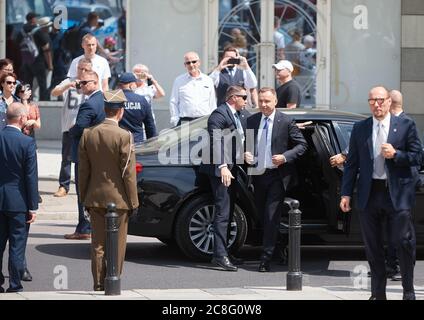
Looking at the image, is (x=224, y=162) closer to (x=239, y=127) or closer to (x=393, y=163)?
(x=239, y=127)

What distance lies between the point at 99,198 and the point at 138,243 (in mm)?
3505

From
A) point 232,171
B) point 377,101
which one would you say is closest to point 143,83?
point 232,171

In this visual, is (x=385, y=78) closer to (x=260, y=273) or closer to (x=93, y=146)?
(x=260, y=273)

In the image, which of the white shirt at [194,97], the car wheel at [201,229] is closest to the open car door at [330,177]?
the car wheel at [201,229]

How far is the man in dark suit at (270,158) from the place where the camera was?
12.3m

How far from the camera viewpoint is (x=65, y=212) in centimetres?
1593

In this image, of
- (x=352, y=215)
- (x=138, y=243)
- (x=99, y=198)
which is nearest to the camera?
(x=99, y=198)

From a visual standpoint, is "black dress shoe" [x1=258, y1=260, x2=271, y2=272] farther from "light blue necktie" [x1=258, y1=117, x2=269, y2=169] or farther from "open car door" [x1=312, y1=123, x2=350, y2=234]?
"light blue necktie" [x1=258, y1=117, x2=269, y2=169]

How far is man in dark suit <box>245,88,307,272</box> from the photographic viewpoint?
12.3 meters

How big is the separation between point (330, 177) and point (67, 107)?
471 centimetres

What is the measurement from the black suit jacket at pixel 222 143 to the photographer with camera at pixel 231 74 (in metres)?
4.09

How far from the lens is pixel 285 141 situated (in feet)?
40.7

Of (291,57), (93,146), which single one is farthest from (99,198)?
(291,57)

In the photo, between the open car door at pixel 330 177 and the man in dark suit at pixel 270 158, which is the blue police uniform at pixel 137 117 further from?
the open car door at pixel 330 177
